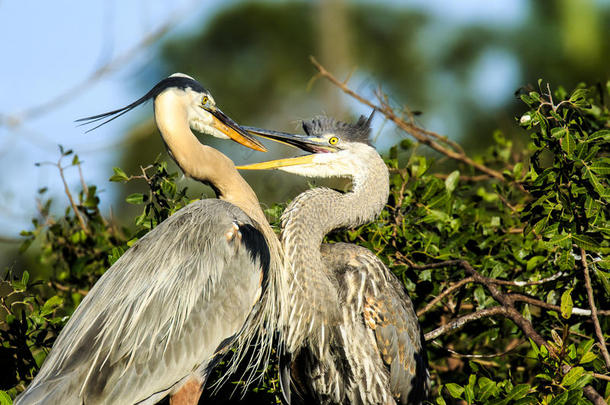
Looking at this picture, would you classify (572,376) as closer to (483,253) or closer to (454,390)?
(454,390)

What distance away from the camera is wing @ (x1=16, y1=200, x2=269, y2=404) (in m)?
3.08

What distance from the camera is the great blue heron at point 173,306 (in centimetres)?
308

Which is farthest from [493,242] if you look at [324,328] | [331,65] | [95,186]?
[331,65]

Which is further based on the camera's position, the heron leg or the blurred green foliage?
the heron leg

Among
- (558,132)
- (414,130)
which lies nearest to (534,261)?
(558,132)

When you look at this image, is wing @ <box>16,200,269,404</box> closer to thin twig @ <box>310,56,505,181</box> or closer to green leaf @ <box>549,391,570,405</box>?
thin twig @ <box>310,56,505,181</box>

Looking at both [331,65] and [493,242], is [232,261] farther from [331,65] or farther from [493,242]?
[331,65]

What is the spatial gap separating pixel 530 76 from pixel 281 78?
7.64 meters

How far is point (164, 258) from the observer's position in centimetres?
331

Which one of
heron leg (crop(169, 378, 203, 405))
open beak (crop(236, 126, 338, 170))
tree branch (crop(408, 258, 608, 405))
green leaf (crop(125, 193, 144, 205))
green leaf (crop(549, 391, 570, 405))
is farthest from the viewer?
open beak (crop(236, 126, 338, 170))

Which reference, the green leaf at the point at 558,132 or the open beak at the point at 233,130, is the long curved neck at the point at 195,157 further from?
the green leaf at the point at 558,132

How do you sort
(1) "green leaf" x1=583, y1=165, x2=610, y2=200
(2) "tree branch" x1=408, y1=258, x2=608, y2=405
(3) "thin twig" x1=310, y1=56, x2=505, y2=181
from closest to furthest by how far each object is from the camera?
(2) "tree branch" x1=408, y1=258, x2=608, y2=405
(1) "green leaf" x1=583, y1=165, x2=610, y2=200
(3) "thin twig" x1=310, y1=56, x2=505, y2=181

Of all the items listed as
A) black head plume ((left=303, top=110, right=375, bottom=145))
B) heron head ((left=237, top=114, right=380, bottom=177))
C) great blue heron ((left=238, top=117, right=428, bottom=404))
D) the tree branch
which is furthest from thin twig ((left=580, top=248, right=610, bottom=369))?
black head plume ((left=303, top=110, right=375, bottom=145))

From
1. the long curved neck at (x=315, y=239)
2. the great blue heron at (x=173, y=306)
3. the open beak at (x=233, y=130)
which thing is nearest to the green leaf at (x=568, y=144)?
the long curved neck at (x=315, y=239)
